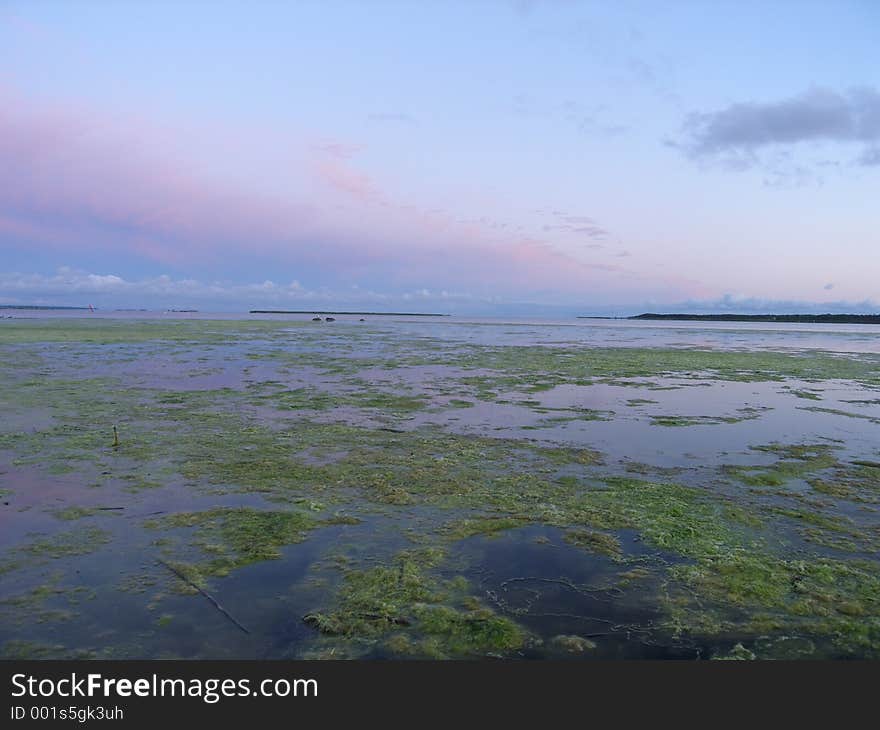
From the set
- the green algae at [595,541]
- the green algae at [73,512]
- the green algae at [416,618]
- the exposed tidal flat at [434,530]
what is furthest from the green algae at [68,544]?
the green algae at [595,541]

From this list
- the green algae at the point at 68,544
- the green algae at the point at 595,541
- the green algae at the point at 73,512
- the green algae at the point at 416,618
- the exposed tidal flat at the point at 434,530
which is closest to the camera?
the green algae at the point at 416,618

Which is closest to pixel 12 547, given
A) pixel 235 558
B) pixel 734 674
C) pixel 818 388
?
pixel 235 558

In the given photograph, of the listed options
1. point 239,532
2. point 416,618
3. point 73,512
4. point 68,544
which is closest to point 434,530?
point 416,618

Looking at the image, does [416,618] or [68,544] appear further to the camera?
[68,544]

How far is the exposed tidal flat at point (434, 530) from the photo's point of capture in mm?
4848

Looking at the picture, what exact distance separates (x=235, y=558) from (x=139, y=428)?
7.88 metres

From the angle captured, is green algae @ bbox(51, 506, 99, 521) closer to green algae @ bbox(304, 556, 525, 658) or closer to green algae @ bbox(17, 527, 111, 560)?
green algae @ bbox(17, 527, 111, 560)

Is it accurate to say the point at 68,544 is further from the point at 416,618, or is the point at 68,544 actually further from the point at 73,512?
the point at 416,618

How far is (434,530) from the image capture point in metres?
7.17

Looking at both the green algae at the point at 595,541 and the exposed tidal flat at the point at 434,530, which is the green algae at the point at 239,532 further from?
the green algae at the point at 595,541

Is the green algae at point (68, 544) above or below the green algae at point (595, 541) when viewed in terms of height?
above

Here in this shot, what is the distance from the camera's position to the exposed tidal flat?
15.9 feet

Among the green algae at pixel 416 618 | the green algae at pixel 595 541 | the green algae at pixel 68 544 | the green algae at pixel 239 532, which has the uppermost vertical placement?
the green algae at pixel 68 544

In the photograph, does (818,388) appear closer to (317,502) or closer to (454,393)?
(454,393)
